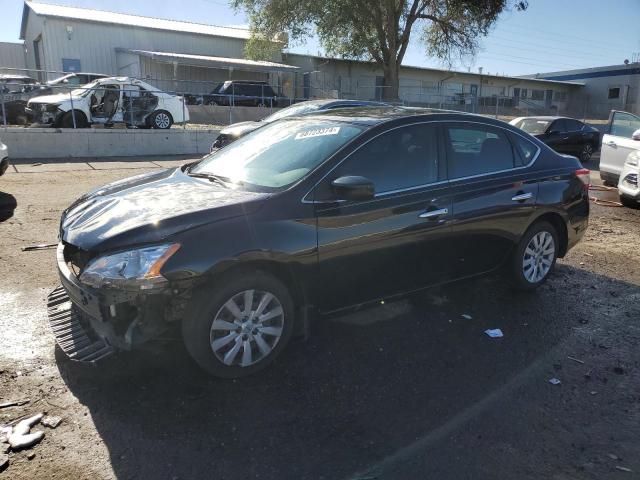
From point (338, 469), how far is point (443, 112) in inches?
118

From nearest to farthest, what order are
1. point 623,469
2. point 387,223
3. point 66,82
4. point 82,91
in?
point 623,469, point 387,223, point 82,91, point 66,82

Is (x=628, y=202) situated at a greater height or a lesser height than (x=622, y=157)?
lesser

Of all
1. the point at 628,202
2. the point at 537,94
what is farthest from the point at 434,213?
the point at 537,94

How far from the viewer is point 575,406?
125 inches

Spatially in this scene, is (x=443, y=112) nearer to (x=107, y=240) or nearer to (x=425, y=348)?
(x=425, y=348)

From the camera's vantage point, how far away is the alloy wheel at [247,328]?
3225 mm

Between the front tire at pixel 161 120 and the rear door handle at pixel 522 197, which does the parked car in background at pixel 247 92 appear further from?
the rear door handle at pixel 522 197

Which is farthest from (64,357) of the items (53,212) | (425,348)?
(53,212)

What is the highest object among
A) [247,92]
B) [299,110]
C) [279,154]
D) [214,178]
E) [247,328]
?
[247,92]

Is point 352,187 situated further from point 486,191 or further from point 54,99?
point 54,99

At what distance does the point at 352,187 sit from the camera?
134 inches

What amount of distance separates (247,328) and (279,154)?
1404mm

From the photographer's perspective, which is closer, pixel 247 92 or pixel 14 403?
pixel 14 403

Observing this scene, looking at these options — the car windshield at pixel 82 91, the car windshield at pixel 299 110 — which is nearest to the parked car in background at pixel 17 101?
the car windshield at pixel 82 91
